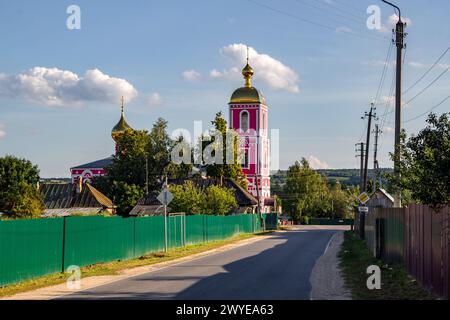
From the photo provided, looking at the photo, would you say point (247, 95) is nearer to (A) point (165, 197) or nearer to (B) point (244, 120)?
(B) point (244, 120)

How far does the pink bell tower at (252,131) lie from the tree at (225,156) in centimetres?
902

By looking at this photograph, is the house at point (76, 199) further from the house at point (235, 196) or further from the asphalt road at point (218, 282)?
the asphalt road at point (218, 282)

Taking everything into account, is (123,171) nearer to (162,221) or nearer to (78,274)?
(162,221)

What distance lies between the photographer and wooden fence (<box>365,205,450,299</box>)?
1500 centimetres

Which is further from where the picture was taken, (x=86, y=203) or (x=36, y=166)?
Result: (x=36, y=166)

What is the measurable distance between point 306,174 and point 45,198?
54.3 m

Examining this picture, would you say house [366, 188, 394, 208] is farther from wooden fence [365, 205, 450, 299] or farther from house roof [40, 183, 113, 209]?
house roof [40, 183, 113, 209]

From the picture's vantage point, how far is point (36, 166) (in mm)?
83938

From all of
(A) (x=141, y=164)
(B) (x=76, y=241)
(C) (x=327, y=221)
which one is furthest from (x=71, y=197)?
(B) (x=76, y=241)

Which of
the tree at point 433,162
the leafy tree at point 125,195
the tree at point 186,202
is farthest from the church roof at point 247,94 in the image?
the tree at point 433,162

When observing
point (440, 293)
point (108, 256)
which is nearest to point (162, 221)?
point (108, 256)

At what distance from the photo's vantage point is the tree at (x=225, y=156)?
3263 inches

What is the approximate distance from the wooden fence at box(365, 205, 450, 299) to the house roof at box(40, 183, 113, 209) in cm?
5536

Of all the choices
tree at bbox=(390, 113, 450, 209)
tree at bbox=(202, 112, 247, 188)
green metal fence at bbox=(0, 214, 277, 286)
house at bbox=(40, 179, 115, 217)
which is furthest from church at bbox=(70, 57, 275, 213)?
tree at bbox=(390, 113, 450, 209)
